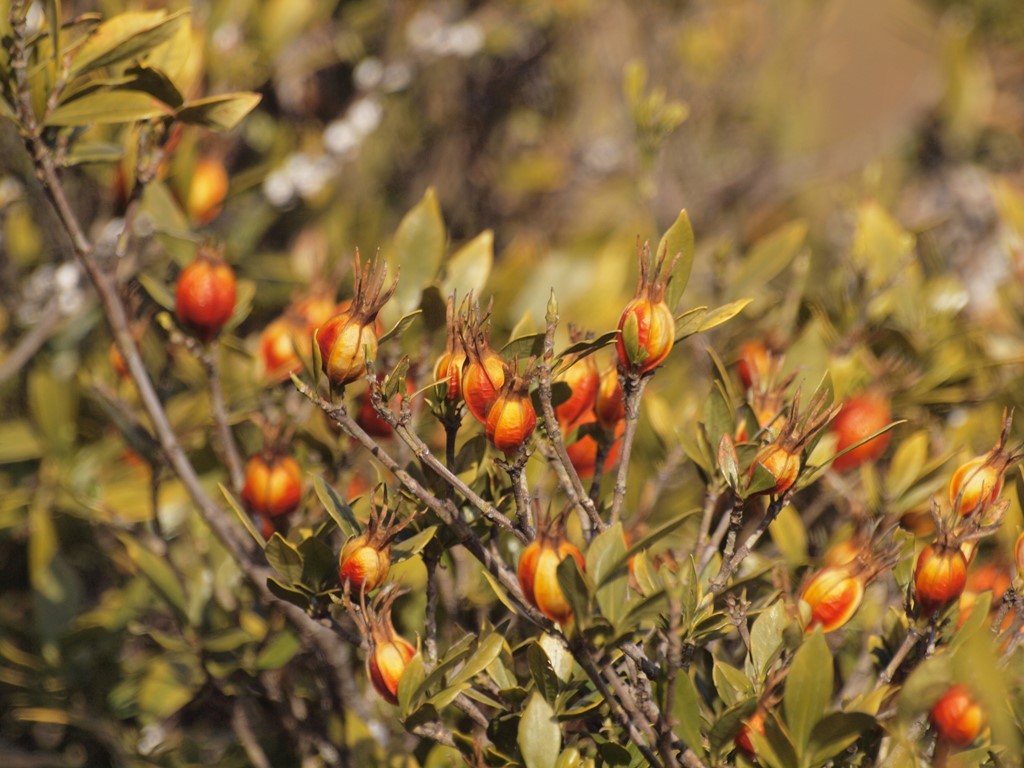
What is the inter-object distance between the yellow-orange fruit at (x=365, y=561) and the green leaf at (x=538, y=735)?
0.14 m

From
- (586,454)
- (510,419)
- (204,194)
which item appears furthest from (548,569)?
(204,194)

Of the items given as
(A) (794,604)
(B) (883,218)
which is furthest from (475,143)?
(A) (794,604)

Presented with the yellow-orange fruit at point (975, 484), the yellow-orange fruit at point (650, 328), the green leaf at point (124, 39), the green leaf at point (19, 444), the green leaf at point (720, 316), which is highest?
the green leaf at point (124, 39)

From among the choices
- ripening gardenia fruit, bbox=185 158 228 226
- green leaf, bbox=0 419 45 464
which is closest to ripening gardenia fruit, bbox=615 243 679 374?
ripening gardenia fruit, bbox=185 158 228 226

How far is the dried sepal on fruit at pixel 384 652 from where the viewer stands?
0.70 meters

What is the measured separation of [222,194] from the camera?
4.61 ft

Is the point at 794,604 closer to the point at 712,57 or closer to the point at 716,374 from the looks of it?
the point at 716,374

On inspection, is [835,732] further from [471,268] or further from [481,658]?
[471,268]

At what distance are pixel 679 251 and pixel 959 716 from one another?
15.1 inches

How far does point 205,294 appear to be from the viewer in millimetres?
971

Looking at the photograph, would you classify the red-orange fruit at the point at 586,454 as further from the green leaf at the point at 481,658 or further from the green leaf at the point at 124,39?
the green leaf at the point at 124,39

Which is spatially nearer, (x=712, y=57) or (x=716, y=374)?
(x=716, y=374)

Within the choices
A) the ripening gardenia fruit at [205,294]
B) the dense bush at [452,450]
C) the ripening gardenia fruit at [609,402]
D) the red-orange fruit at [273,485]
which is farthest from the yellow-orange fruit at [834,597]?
the ripening gardenia fruit at [205,294]

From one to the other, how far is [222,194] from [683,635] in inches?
39.1
